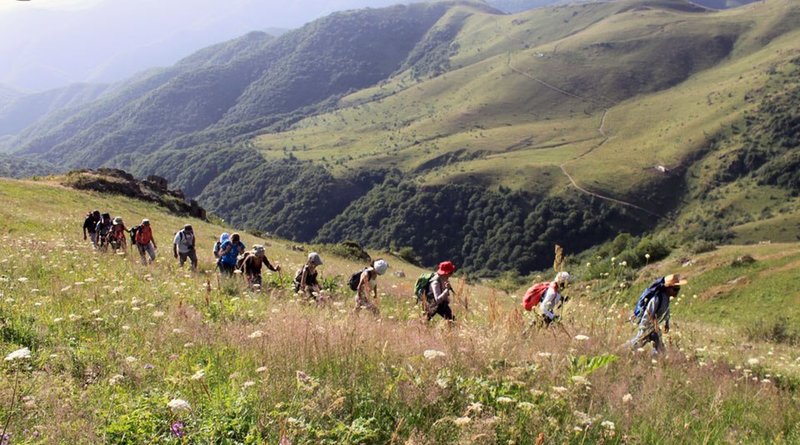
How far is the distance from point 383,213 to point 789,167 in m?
102

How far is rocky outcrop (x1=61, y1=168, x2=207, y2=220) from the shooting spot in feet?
141

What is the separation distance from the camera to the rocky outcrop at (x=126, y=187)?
43.0 m

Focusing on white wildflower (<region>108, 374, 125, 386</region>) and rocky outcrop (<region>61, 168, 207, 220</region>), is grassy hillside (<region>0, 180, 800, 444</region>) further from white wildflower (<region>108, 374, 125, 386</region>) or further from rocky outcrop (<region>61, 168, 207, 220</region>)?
rocky outcrop (<region>61, 168, 207, 220</region>)

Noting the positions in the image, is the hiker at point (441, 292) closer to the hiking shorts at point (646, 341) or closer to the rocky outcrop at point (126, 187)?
the hiking shorts at point (646, 341)

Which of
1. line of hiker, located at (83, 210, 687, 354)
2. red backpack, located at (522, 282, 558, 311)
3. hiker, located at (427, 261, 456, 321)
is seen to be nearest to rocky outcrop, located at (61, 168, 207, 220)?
line of hiker, located at (83, 210, 687, 354)

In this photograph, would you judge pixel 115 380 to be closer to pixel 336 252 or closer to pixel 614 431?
pixel 614 431

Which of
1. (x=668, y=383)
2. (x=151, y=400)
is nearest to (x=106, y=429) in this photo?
(x=151, y=400)

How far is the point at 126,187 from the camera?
4538cm

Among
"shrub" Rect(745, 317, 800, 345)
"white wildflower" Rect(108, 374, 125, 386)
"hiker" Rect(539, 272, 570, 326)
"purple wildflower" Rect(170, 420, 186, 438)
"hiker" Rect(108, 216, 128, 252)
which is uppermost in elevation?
"white wildflower" Rect(108, 374, 125, 386)

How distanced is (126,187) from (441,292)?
43.5 meters

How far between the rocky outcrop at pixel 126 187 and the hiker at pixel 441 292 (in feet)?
135

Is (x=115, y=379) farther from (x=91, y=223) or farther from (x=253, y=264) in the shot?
(x=91, y=223)

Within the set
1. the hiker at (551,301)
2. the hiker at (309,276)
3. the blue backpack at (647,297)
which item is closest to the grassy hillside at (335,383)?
the hiker at (551,301)

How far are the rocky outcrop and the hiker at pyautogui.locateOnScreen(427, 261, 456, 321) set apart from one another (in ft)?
135
